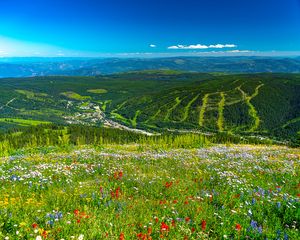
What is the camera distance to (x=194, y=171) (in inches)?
615

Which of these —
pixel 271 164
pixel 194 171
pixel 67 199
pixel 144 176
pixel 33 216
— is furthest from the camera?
pixel 271 164

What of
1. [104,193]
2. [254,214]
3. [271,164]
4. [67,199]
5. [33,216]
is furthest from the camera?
[271,164]

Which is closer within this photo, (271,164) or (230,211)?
(230,211)

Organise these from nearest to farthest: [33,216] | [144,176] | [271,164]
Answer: [33,216], [144,176], [271,164]

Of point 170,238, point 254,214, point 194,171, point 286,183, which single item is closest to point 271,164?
point 286,183

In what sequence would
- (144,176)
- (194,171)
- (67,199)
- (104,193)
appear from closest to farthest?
(67,199) → (104,193) → (144,176) → (194,171)

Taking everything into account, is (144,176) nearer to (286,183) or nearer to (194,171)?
(194,171)

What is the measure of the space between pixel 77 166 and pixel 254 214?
410 inches

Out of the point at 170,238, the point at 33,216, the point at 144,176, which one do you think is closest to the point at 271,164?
the point at 144,176

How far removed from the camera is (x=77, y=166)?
51.4ft

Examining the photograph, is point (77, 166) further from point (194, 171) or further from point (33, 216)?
point (33, 216)

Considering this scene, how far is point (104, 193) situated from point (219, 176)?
6452 millimetres

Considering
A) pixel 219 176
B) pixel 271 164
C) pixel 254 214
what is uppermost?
pixel 254 214

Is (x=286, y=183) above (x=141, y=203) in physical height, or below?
below
